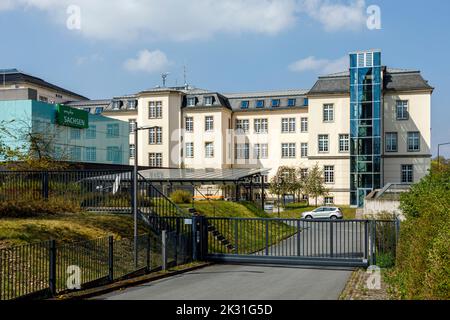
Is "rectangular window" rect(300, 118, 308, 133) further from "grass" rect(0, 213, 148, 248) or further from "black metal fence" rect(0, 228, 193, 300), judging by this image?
"black metal fence" rect(0, 228, 193, 300)

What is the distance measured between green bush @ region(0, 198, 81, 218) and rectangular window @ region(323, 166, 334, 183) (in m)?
A: 42.9

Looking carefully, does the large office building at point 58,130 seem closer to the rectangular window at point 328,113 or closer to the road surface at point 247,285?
the road surface at point 247,285

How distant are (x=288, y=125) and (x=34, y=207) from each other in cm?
5057

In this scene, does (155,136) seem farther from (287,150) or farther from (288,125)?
(288,125)

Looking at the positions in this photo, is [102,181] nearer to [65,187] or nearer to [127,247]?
[65,187]

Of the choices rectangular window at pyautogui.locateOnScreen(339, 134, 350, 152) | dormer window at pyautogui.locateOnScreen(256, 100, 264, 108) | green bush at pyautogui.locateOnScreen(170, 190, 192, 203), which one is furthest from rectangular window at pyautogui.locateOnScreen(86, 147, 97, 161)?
dormer window at pyautogui.locateOnScreen(256, 100, 264, 108)

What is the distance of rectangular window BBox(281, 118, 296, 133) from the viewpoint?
68125mm

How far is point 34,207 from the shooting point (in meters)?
20.4

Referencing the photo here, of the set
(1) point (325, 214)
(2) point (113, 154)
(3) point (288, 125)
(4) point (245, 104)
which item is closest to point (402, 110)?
(3) point (288, 125)

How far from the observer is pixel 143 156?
67.8m

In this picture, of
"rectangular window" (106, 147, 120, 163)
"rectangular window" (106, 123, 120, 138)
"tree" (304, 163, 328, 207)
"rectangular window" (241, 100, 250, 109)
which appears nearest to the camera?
"rectangular window" (106, 147, 120, 163)

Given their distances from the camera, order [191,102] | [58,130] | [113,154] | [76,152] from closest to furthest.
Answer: [58,130], [76,152], [113,154], [191,102]

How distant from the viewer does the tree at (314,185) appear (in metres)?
57.0

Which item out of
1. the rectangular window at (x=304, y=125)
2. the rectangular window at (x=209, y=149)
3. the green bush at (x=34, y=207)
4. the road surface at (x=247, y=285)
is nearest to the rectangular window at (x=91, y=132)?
the rectangular window at (x=209, y=149)
